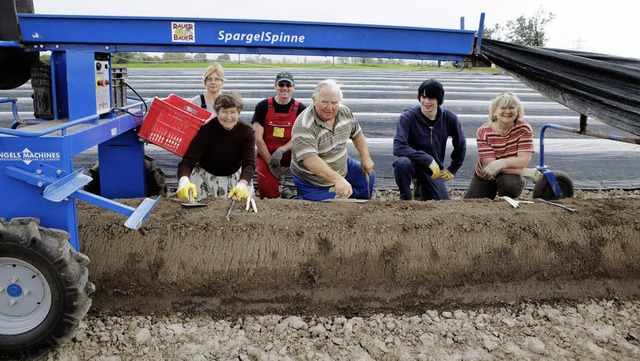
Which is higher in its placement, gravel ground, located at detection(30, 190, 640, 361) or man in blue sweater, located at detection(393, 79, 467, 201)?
man in blue sweater, located at detection(393, 79, 467, 201)

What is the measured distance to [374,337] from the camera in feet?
10.8

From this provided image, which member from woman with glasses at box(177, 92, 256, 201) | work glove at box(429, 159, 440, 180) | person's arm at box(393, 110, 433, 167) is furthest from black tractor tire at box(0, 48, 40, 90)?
work glove at box(429, 159, 440, 180)

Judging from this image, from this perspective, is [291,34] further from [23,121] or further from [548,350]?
[548,350]

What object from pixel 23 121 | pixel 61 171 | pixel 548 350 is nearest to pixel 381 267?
pixel 548 350

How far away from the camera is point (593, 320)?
355 cm

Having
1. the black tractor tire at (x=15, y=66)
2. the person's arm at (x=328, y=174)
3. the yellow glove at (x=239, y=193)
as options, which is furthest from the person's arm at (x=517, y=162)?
the black tractor tire at (x=15, y=66)

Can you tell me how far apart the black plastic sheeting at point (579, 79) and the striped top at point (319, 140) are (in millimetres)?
1340

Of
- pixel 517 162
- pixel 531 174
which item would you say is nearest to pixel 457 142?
pixel 517 162

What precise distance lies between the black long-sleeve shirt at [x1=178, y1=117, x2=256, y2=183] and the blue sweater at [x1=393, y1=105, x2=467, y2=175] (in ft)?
4.74

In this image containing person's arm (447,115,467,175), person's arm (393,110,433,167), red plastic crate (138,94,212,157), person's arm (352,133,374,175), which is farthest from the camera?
person's arm (447,115,467,175)

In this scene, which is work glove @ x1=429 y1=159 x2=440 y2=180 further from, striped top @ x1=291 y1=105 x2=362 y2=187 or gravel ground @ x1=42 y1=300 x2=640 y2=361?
gravel ground @ x1=42 y1=300 x2=640 y2=361

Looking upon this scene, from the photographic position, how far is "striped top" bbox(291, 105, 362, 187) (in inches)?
170

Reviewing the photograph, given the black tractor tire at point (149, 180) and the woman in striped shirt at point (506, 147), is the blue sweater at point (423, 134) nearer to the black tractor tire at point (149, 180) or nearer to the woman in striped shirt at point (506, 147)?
the woman in striped shirt at point (506, 147)

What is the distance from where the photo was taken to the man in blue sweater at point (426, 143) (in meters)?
5.07
